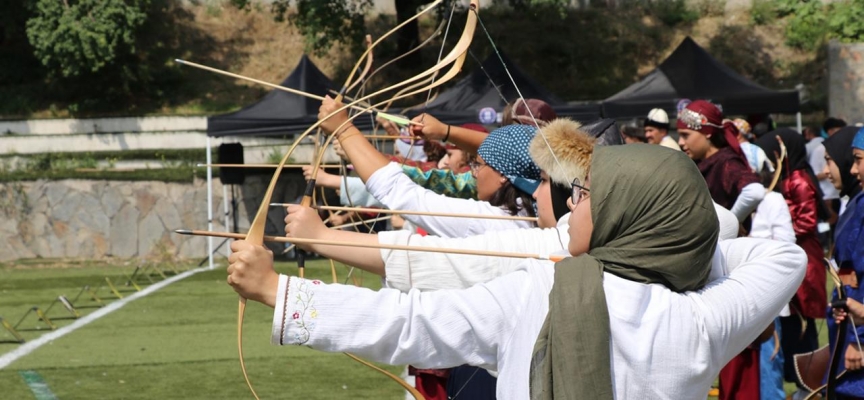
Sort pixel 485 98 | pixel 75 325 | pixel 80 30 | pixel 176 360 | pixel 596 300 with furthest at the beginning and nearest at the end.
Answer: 1. pixel 80 30
2. pixel 485 98
3. pixel 75 325
4. pixel 176 360
5. pixel 596 300

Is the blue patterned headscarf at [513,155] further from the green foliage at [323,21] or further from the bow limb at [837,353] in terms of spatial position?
the green foliage at [323,21]

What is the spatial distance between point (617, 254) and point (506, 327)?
24 cm

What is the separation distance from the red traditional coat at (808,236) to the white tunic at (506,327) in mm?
4112

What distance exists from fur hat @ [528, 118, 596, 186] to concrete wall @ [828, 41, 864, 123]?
16.6 metres

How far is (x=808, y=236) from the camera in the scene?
6.53m

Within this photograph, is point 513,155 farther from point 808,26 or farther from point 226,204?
point 808,26

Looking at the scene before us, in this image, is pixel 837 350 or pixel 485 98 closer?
pixel 837 350

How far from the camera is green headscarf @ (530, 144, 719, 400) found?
2090 millimetres

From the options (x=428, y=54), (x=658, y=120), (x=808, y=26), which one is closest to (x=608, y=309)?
(x=658, y=120)

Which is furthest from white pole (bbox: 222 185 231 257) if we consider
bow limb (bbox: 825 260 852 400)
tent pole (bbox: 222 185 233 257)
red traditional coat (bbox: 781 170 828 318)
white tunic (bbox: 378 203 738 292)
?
white tunic (bbox: 378 203 738 292)

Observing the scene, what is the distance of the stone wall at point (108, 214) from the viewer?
51.4 ft

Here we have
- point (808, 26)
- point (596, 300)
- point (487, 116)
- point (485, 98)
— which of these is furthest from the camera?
point (808, 26)

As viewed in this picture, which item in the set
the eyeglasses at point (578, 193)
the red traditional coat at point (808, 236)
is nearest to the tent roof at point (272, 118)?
the red traditional coat at point (808, 236)

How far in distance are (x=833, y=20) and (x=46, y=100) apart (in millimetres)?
13321
